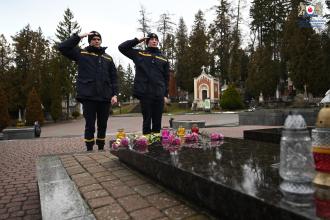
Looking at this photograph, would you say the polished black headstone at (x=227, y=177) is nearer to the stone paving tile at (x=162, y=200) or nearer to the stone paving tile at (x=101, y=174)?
the stone paving tile at (x=162, y=200)

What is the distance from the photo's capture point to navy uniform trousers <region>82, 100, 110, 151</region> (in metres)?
5.75

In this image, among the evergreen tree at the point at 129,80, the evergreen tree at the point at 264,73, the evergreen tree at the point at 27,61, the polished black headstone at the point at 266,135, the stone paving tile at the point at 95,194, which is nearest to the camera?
the stone paving tile at the point at 95,194

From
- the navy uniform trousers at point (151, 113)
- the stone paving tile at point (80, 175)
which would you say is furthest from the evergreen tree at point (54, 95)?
the stone paving tile at point (80, 175)

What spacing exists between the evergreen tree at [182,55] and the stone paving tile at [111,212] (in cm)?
5003

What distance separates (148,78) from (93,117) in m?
1.23

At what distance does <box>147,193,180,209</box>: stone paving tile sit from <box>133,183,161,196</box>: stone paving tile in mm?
105

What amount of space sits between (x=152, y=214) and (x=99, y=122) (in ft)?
12.5

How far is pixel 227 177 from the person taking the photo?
2.29m

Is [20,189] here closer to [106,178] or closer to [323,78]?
[106,178]

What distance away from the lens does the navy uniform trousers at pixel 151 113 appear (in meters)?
5.60

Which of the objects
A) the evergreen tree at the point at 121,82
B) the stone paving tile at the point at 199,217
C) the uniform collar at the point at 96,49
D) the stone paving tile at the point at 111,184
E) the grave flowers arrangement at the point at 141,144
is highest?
the evergreen tree at the point at 121,82

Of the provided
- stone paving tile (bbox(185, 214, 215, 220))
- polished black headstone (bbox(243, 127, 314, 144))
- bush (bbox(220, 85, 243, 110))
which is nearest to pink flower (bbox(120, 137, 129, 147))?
stone paving tile (bbox(185, 214, 215, 220))

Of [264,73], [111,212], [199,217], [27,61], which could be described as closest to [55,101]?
[27,61]

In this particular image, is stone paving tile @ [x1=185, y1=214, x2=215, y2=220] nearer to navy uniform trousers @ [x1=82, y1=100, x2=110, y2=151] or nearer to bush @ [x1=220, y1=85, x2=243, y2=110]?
navy uniform trousers @ [x1=82, y1=100, x2=110, y2=151]
